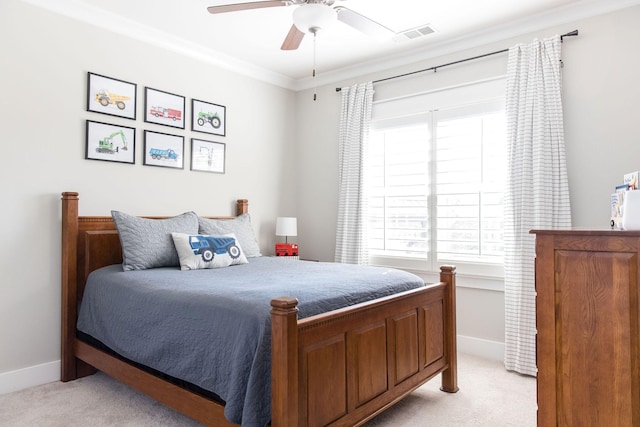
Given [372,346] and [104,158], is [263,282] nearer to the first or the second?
[372,346]

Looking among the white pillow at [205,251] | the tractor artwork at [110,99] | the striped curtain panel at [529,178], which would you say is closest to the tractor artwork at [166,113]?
the tractor artwork at [110,99]

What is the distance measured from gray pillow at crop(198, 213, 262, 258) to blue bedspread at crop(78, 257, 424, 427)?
0.66m

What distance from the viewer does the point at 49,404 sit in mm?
2605

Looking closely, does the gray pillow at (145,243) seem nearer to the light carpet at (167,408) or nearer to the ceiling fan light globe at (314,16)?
the light carpet at (167,408)

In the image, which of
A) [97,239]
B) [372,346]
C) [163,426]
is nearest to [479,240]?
[372,346]

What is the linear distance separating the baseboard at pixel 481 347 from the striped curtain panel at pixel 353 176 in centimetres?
113

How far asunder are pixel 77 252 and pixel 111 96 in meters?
1.21

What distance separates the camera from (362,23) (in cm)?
249

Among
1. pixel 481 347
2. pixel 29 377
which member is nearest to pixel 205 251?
pixel 29 377

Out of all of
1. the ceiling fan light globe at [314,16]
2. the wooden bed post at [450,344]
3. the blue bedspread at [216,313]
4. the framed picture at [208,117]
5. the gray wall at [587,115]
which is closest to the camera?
the blue bedspread at [216,313]

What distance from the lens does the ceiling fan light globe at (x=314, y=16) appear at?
2.23 meters

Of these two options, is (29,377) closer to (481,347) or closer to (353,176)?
(353,176)

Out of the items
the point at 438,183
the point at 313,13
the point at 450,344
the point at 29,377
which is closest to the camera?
the point at 313,13

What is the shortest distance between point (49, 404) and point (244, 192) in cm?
236
